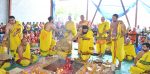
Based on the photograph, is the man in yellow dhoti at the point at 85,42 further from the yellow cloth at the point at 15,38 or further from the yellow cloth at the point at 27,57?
the yellow cloth at the point at 15,38

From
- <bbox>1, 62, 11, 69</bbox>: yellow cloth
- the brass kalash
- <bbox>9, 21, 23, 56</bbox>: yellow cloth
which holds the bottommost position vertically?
<bbox>1, 62, 11, 69</bbox>: yellow cloth

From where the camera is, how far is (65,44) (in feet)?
24.4

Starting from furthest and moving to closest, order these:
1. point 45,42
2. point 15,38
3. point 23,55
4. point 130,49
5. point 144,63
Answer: point 130,49 < point 45,42 < point 15,38 < point 23,55 < point 144,63

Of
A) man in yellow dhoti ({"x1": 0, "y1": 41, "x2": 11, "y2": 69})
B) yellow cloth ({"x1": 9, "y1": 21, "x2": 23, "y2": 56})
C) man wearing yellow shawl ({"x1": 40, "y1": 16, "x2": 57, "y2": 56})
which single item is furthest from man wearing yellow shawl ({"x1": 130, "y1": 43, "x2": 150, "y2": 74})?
yellow cloth ({"x1": 9, "y1": 21, "x2": 23, "y2": 56})

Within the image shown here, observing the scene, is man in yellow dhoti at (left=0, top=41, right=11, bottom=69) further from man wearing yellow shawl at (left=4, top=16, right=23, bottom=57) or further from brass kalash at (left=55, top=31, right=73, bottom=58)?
brass kalash at (left=55, top=31, right=73, bottom=58)

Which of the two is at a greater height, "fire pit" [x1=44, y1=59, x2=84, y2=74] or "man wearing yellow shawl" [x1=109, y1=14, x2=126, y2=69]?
"man wearing yellow shawl" [x1=109, y1=14, x2=126, y2=69]

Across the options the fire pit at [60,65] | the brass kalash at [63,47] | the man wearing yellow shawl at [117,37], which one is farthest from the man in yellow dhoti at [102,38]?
the fire pit at [60,65]

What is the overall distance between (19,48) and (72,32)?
6.70 ft

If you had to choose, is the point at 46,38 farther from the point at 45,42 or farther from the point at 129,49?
the point at 129,49

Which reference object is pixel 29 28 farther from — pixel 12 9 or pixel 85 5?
pixel 85 5

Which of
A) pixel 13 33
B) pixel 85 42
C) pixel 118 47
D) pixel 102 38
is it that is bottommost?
pixel 118 47

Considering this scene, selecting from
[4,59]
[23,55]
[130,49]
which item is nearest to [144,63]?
[130,49]

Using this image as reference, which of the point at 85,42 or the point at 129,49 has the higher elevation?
the point at 85,42

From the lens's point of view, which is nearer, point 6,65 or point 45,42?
point 6,65
